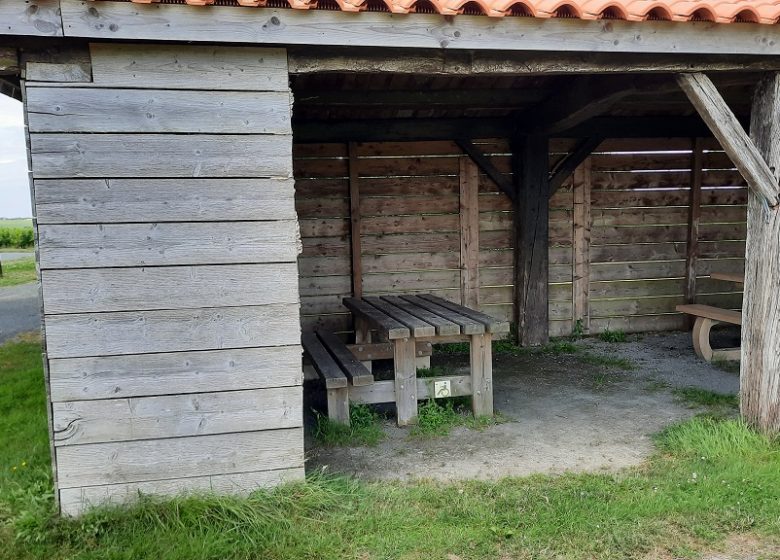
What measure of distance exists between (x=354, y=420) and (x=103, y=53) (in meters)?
2.91

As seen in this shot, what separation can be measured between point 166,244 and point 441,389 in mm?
2458

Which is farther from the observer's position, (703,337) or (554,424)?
(703,337)

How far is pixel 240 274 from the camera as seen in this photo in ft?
10.6

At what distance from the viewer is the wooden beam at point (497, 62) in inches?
132

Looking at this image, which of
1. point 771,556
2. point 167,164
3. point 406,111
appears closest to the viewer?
point 771,556

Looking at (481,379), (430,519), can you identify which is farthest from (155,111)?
(481,379)

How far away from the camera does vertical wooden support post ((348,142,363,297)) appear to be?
683 centimetres

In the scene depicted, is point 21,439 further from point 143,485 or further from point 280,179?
point 280,179

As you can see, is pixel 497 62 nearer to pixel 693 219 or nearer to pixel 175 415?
pixel 175 415

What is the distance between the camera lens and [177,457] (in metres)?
3.22

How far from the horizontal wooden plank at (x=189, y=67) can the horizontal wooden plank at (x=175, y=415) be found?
157 cm

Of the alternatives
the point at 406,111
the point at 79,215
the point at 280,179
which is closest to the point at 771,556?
the point at 280,179

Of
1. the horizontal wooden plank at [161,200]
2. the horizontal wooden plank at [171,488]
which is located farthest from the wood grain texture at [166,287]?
the horizontal wooden plank at [171,488]

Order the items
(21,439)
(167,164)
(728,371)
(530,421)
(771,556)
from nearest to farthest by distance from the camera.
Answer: (771,556) → (167,164) → (21,439) → (530,421) → (728,371)
